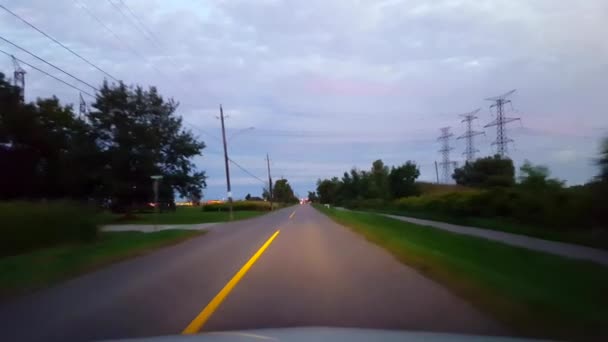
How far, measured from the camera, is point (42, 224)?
868 inches

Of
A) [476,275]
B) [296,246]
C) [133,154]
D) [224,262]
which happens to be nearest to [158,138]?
[133,154]

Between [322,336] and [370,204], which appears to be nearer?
[322,336]

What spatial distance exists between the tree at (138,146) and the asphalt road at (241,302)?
3607 cm

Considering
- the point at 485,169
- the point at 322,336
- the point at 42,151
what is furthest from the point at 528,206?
the point at 485,169

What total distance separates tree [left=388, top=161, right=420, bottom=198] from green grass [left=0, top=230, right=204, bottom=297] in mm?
72924

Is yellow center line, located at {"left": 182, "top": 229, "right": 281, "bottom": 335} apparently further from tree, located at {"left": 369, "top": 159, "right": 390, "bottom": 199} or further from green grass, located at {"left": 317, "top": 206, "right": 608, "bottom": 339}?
tree, located at {"left": 369, "top": 159, "right": 390, "bottom": 199}

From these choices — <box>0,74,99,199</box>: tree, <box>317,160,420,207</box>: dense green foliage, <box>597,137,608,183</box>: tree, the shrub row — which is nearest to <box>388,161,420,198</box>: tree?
<box>317,160,420,207</box>: dense green foliage

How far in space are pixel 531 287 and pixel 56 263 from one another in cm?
1184

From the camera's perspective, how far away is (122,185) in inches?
1965

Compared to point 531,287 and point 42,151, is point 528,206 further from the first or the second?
point 42,151

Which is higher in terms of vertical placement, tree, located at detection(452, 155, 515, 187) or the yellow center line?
tree, located at detection(452, 155, 515, 187)

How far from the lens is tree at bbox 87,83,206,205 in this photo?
168ft

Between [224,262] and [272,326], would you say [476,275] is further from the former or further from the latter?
[224,262]

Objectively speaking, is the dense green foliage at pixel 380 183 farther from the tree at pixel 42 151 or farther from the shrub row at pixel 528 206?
the tree at pixel 42 151
